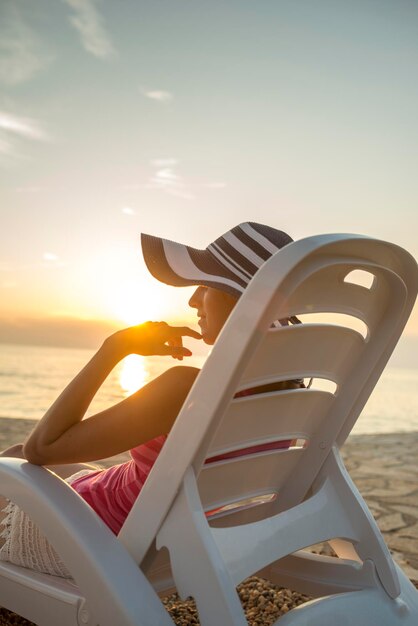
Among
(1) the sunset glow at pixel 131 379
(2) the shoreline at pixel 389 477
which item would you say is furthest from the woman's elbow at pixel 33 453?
(1) the sunset glow at pixel 131 379

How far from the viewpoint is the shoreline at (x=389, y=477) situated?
3.89 m

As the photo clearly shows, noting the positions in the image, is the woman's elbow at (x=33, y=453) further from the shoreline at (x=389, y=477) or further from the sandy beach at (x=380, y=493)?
the shoreline at (x=389, y=477)

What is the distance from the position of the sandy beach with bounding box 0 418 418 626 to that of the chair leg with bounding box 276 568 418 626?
47.3 inches

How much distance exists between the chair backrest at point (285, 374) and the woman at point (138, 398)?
157mm

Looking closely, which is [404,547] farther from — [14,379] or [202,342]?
[14,379]

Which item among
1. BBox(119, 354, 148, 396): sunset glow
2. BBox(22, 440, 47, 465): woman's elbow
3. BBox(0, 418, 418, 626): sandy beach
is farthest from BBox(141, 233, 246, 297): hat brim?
BBox(119, 354, 148, 396): sunset glow

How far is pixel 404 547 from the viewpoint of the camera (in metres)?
3.78

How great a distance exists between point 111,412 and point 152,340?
0.96ft

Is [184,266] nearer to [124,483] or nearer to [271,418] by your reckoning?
[271,418]

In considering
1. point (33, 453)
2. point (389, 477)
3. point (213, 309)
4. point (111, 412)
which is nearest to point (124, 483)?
point (33, 453)

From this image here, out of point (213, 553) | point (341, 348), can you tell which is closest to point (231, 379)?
point (213, 553)

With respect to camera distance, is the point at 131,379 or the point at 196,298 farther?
the point at 131,379

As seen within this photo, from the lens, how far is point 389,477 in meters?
5.86

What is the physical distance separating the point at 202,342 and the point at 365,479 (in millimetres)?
4345
